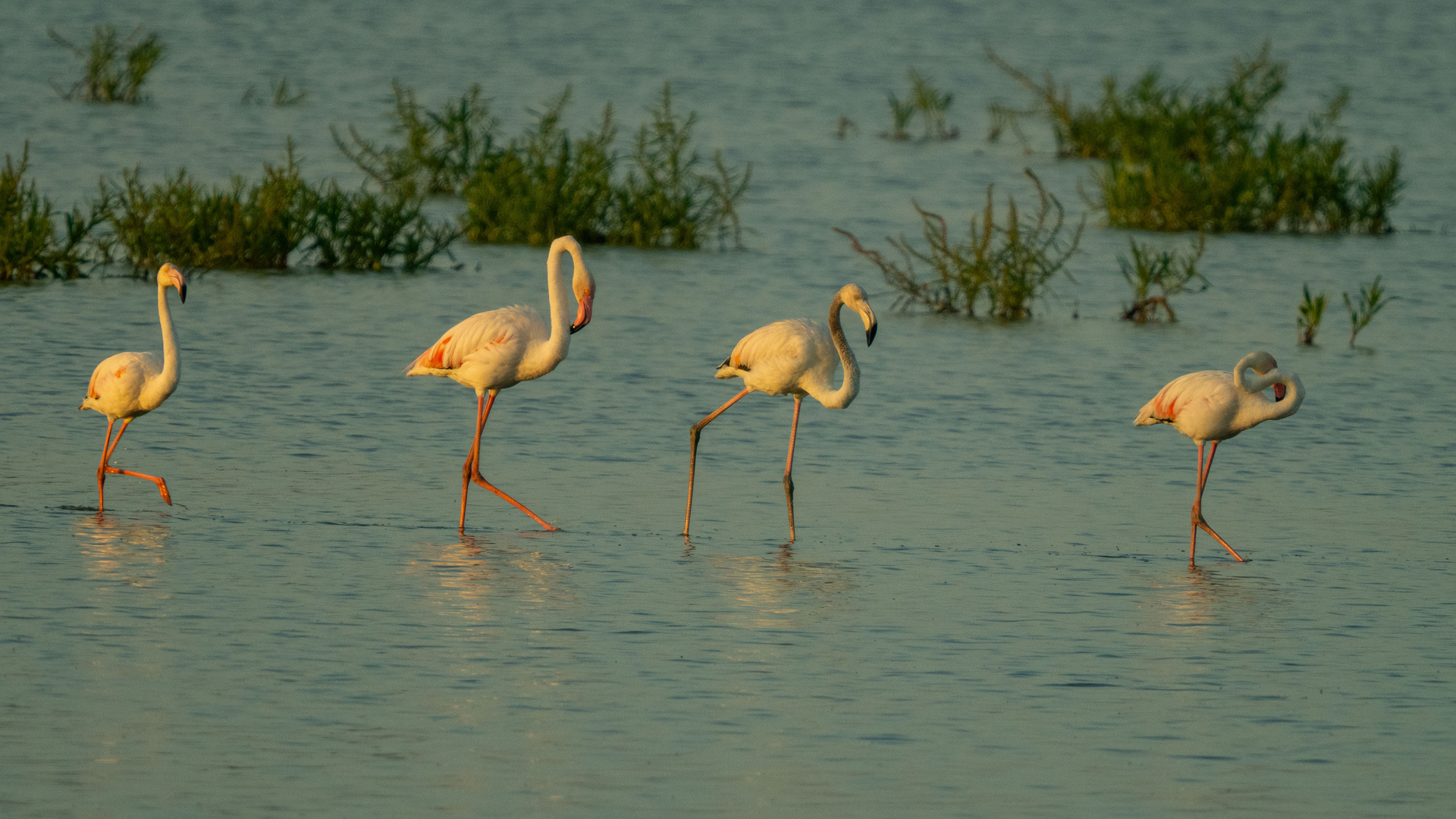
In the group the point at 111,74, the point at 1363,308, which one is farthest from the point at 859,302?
the point at 111,74

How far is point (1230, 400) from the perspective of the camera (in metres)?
9.83

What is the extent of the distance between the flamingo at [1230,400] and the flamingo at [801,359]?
1.56 m

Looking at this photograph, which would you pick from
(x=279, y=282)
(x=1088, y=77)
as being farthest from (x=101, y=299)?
(x=1088, y=77)

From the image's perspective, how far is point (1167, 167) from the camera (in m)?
21.0

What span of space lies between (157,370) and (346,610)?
2.67 metres

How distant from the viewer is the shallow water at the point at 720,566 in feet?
19.7

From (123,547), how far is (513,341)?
231 cm

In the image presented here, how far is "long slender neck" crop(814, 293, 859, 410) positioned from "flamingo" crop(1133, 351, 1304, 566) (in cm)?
153

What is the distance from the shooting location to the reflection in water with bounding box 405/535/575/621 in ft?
25.8

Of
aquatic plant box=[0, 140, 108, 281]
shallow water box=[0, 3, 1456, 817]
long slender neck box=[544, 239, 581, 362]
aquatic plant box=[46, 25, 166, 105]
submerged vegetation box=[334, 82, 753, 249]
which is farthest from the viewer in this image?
aquatic plant box=[46, 25, 166, 105]

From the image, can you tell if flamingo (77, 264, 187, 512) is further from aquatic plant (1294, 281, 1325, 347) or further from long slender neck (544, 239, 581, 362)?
aquatic plant (1294, 281, 1325, 347)

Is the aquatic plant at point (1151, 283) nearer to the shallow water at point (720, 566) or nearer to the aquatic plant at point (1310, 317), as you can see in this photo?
the shallow water at point (720, 566)

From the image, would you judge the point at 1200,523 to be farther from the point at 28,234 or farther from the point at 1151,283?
the point at 28,234

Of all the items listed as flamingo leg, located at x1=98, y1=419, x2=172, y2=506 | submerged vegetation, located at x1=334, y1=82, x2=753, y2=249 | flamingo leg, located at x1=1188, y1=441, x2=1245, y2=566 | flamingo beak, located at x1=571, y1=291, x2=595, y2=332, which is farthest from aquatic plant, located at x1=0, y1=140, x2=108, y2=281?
flamingo leg, located at x1=1188, y1=441, x2=1245, y2=566
